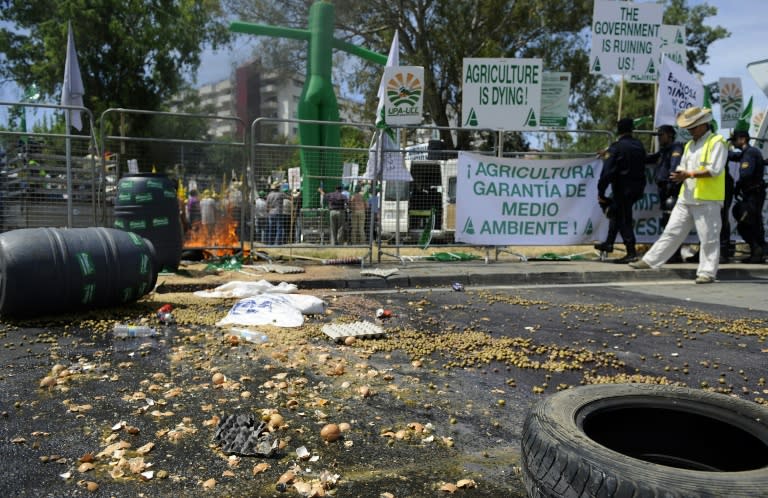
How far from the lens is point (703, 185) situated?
8188 mm

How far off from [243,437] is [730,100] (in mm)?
13040

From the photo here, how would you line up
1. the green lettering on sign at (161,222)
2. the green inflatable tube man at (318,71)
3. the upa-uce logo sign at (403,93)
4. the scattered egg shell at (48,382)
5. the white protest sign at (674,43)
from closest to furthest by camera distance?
the scattered egg shell at (48,382) → the green lettering on sign at (161,222) → the upa-uce logo sign at (403,93) → the white protest sign at (674,43) → the green inflatable tube man at (318,71)

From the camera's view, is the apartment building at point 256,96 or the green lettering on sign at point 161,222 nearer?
the green lettering on sign at point 161,222

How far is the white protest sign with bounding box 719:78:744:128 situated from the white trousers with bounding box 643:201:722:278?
508 cm

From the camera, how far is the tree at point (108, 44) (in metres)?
25.0

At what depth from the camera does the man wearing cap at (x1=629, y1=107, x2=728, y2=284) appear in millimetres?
8039

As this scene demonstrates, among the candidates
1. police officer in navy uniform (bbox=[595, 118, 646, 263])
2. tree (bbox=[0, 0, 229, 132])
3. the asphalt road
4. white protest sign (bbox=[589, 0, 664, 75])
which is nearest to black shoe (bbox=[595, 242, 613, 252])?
police officer in navy uniform (bbox=[595, 118, 646, 263])

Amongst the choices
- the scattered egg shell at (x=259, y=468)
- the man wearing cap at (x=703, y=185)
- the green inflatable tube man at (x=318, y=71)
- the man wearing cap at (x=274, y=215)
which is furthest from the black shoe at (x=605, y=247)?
the scattered egg shell at (x=259, y=468)

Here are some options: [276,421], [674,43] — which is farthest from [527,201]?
[276,421]

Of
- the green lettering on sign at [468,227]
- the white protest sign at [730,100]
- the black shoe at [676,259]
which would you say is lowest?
the black shoe at [676,259]

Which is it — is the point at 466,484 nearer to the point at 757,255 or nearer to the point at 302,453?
the point at 302,453

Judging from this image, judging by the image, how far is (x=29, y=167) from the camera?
895 cm

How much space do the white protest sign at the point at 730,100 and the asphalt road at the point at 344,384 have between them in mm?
7524

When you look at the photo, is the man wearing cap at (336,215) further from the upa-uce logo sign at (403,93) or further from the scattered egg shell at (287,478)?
the scattered egg shell at (287,478)
